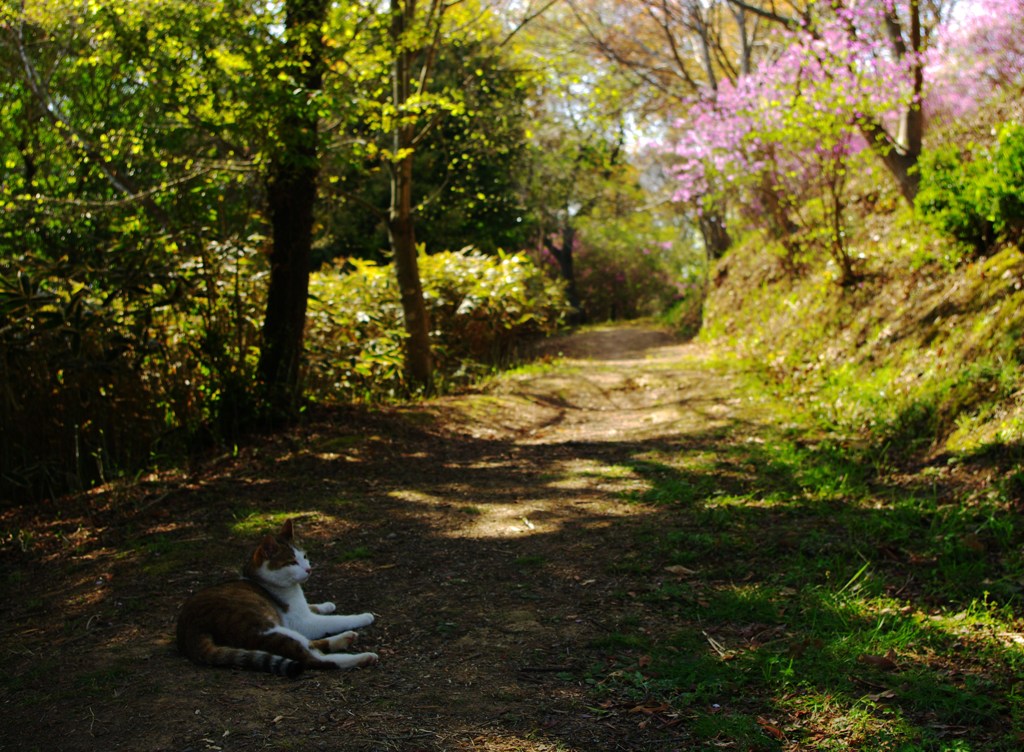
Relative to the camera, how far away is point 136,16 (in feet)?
21.9

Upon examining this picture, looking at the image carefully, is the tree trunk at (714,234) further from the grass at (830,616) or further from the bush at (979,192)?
the grass at (830,616)

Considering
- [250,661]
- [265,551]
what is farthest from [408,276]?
[250,661]

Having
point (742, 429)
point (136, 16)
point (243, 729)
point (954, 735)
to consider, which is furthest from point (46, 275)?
point (954, 735)

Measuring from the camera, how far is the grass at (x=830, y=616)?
290 cm

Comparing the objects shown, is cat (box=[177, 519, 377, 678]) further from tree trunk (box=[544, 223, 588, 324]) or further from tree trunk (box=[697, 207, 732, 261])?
tree trunk (box=[544, 223, 588, 324])

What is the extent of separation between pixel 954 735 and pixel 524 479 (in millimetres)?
4160

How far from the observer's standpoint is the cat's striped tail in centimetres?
315

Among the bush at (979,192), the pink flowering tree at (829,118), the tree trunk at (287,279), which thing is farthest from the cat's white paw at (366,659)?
the pink flowering tree at (829,118)

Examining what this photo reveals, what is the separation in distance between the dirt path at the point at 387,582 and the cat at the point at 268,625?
0.26ft

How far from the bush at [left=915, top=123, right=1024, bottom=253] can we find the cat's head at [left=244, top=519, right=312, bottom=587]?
536 cm

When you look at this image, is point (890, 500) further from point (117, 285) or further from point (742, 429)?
point (117, 285)

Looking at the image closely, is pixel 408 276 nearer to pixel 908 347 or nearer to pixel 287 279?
pixel 287 279

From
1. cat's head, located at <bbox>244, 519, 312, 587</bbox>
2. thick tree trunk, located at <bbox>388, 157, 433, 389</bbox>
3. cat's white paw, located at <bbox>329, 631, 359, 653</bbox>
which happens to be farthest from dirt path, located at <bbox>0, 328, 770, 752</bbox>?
thick tree trunk, located at <bbox>388, 157, 433, 389</bbox>

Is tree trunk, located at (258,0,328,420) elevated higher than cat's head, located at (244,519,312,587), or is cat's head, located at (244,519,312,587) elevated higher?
tree trunk, located at (258,0,328,420)
